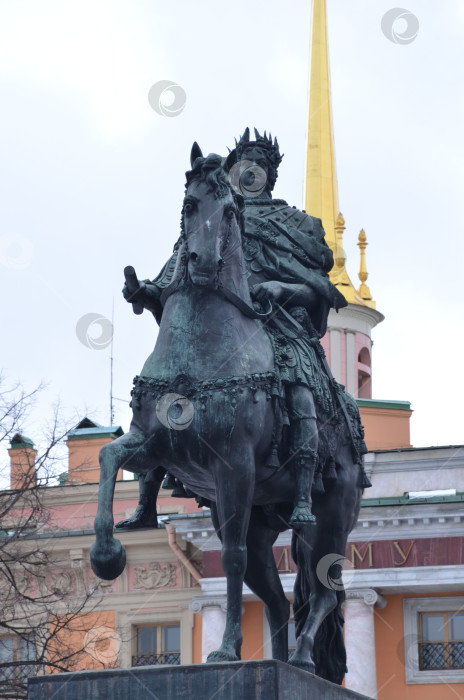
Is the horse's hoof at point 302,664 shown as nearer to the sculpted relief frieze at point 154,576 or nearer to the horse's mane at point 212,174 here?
the horse's mane at point 212,174

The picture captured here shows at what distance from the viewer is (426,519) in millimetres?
33688

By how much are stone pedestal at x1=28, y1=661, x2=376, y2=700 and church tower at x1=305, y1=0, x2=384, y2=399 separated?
33.8m

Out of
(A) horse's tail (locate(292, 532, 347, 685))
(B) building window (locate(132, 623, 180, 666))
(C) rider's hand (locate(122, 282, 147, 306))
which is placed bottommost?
(A) horse's tail (locate(292, 532, 347, 685))

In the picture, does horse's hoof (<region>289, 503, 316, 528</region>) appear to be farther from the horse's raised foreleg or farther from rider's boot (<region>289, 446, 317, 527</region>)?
the horse's raised foreleg

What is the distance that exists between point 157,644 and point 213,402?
2776 cm

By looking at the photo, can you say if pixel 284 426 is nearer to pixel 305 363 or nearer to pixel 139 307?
pixel 305 363

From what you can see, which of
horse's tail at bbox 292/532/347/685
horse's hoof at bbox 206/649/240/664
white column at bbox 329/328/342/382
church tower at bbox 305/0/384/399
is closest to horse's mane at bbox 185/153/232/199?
horse's tail at bbox 292/532/347/685

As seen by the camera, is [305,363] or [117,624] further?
[117,624]

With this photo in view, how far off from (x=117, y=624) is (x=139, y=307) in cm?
2728

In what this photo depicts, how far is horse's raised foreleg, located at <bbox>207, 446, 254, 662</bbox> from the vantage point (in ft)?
27.3

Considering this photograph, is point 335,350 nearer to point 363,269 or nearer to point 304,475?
point 363,269

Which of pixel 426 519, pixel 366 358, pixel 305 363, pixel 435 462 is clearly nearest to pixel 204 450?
pixel 305 363

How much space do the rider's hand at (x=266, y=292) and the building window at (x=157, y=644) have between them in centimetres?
2609

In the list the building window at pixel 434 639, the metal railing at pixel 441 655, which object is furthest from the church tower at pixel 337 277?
the metal railing at pixel 441 655
